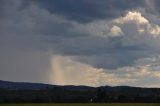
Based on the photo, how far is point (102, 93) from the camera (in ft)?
598

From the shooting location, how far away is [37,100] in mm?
162000

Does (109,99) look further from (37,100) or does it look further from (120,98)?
(37,100)

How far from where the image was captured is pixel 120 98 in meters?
165

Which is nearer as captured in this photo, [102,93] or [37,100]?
[37,100]

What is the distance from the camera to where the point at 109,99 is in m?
163

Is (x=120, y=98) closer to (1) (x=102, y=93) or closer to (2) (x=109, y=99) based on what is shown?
(2) (x=109, y=99)

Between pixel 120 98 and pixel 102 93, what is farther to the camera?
pixel 102 93

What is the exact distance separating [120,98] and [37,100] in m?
25.4

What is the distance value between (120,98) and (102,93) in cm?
1790

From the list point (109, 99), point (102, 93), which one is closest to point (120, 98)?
point (109, 99)

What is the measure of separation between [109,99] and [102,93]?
18802mm
